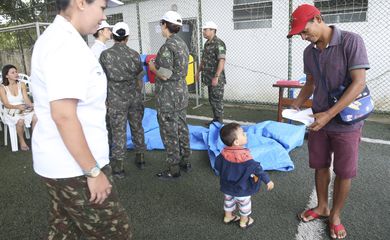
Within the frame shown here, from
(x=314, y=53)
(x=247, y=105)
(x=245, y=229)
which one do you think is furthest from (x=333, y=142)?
(x=247, y=105)

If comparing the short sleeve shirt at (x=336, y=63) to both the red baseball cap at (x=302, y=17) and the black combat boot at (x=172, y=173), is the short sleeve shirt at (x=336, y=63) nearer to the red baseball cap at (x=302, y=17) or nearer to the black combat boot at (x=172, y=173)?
the red baseball cap at (x=302, y=17)

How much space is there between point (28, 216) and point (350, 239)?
299 centimetres

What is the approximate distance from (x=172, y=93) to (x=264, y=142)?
153 cm

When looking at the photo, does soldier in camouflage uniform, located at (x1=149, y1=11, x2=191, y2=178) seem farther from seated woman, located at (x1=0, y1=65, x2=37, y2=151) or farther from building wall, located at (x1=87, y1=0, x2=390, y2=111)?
building wall, located at (x1=87, y1=0, x2=390, y2=111)

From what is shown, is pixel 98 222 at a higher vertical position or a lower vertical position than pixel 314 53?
lower

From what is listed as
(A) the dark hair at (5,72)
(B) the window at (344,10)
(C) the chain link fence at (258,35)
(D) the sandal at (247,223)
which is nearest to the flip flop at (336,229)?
(D) the sandal at (247,223)

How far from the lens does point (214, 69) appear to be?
5828mm

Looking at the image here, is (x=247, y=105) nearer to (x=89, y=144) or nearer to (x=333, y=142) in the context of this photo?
(x=333, y=142)

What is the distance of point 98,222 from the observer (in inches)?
61.1

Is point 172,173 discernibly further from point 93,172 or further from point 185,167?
point 93,172

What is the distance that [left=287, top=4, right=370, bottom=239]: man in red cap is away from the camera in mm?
2167

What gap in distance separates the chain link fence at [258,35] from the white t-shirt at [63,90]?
573 cm

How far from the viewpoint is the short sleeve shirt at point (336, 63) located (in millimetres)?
2145

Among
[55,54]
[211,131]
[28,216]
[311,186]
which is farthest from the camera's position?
[211,131]
